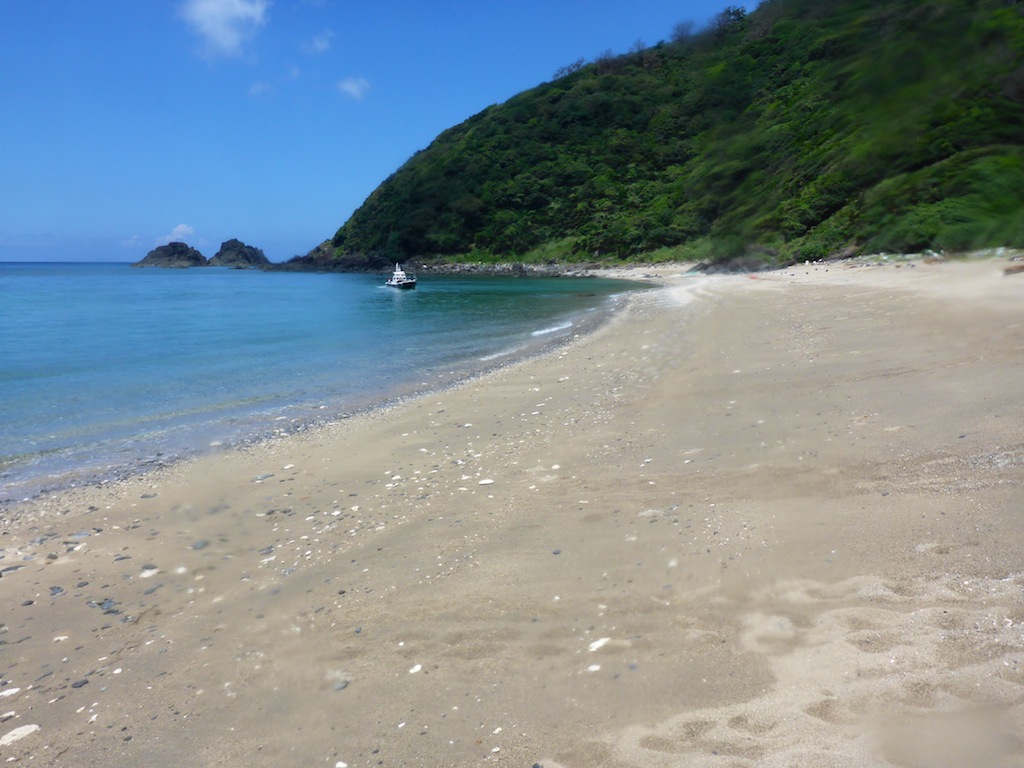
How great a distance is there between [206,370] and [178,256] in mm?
174596

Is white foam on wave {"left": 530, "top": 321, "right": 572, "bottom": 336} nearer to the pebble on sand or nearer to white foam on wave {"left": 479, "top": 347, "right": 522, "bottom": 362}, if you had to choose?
white foam on wave {"left": 479, "top": 347, "right": 522, "bottom": 362}

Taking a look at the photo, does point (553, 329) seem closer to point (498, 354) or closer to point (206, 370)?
point (498, 354)

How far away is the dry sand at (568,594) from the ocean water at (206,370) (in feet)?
7.44

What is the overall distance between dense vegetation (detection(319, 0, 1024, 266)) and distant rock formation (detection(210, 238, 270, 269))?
48.4 m

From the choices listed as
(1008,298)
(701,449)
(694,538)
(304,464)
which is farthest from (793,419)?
(1008,298)

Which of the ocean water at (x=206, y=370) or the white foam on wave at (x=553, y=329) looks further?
the white foam on wave at (x=553, y=329)

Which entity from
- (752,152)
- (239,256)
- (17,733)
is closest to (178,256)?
(239,256)

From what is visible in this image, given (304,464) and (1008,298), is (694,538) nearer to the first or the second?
(304,464)

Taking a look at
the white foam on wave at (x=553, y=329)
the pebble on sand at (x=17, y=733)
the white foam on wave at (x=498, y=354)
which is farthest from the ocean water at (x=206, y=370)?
the pebble on sand at (x=17, y=733)

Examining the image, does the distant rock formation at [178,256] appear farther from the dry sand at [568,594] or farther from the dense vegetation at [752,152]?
the dry sand at [568,594]

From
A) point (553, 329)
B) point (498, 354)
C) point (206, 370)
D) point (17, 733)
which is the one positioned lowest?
point (17, 733)

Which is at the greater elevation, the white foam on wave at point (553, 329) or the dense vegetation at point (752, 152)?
the dense vegetation at point (752, 152)

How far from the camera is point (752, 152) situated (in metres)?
55.2

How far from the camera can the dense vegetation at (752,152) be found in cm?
2941
